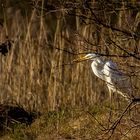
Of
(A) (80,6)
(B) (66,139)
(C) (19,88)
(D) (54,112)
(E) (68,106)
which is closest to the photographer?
(A) (80,6)

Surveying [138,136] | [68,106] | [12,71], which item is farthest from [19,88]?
[138,136]

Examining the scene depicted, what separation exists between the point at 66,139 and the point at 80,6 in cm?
148

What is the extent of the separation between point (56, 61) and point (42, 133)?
191 centimetres

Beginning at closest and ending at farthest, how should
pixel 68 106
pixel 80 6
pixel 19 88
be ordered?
pixel 80 6
pixel 68 106
pixel 19 88

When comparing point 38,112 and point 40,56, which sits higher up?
point 40,56

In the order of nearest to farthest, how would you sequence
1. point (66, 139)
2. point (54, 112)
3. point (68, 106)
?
point (66, 139), point (54, 112), point (68, 106)

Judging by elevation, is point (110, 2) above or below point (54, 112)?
above

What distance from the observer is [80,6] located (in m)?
5.80

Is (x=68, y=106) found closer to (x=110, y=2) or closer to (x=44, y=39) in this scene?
(x=44, y=39)

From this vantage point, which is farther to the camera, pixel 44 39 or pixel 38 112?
pixel 44 39

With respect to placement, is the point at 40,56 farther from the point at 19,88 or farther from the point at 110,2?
the point at 110,2

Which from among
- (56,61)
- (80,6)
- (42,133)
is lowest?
(42,133)

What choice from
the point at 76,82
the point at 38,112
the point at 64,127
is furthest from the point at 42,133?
the point at 76,82

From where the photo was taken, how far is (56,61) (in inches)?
346
